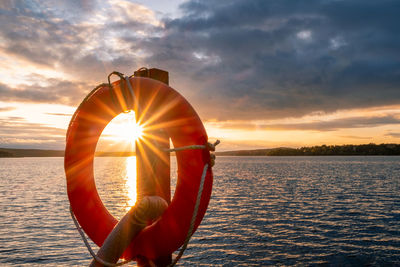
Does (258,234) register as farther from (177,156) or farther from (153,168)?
(177,156)

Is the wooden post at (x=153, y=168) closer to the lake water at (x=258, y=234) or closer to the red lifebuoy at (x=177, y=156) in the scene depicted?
the red lifebuoy at (x=177, y=156)

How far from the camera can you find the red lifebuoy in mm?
2873

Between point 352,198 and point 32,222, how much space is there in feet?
52.0

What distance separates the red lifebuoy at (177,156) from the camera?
2873mm

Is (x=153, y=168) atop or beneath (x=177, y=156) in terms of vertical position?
beneath

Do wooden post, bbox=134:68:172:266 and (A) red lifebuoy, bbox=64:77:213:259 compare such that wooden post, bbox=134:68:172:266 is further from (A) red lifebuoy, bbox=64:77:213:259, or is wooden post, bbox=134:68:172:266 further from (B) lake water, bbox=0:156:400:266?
(B) lake water, bbox=0:156:400:266

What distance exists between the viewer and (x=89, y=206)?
3320 mm

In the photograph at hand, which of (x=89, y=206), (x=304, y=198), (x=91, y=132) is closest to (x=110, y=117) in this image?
(x=91, y=132)

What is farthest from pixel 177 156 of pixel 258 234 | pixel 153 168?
pixel 258 234

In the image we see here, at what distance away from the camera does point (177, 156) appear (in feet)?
9.71

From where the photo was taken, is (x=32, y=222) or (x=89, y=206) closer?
(x=89, y=206)

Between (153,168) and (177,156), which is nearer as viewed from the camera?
(177,156)

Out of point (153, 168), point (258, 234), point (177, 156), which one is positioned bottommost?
point (258, 234)

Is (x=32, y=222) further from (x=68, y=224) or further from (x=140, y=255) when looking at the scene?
(x=140, y=255)
